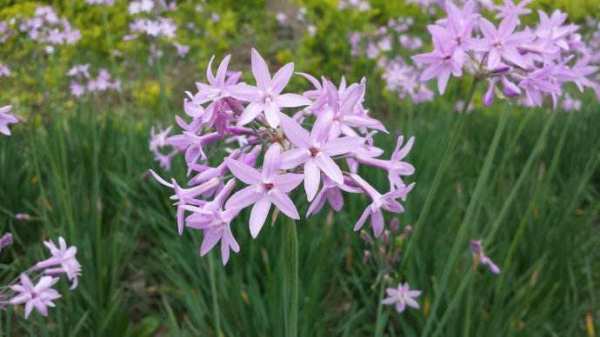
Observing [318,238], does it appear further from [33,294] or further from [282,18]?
[282,18]

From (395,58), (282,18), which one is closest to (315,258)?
(395,58)

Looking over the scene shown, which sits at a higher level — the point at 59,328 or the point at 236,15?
the point at 236,15

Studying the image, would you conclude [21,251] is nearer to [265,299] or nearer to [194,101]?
[265,299]

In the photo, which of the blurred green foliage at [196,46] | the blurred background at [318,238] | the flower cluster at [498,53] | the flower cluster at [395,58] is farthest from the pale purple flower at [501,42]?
the blurred green foliage at [196,46]

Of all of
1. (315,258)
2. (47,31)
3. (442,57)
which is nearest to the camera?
(442,57)

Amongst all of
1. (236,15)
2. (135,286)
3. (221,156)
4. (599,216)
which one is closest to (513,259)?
(599,216)

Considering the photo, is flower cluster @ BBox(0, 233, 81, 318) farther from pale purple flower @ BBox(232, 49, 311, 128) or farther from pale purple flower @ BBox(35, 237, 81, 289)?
pale purple flower @ BBox(232, 49, 311, 128)
